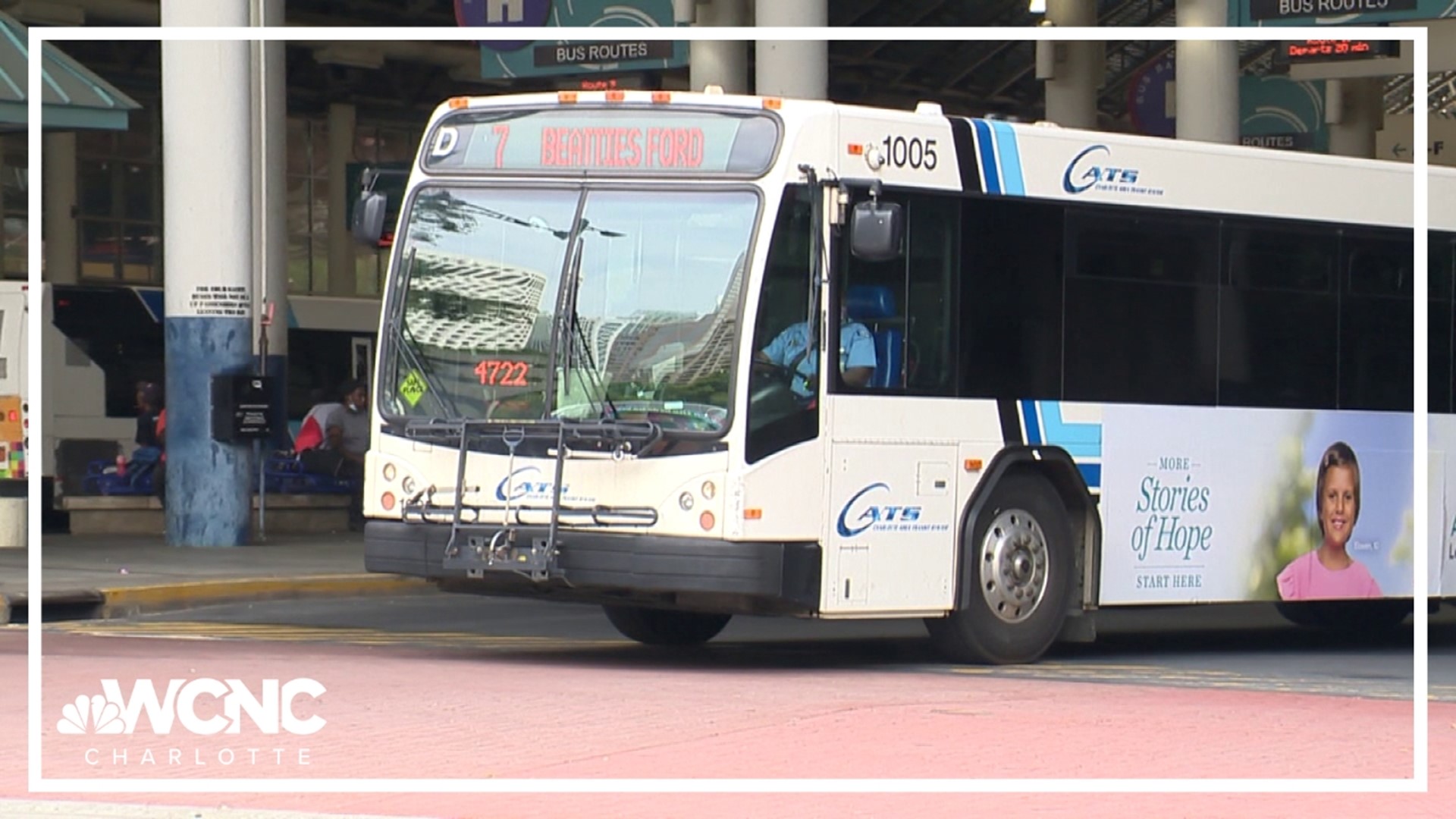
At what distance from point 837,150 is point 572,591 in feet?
8.46

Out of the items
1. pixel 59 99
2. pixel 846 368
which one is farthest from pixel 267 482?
pixel 846 368

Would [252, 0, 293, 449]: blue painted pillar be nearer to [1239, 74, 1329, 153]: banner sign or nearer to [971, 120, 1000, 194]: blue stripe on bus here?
[1239, 74, 1329, 153]: banner sign

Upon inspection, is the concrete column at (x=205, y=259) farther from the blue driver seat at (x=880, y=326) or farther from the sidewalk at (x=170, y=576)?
the blue driver seat at (x=880, y=326)

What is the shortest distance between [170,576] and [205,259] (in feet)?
13.7

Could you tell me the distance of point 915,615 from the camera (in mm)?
13680

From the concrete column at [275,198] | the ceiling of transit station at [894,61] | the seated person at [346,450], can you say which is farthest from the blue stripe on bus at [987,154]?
the ceiling of transit station at [894,61]

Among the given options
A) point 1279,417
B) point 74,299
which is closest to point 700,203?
point 1279,417

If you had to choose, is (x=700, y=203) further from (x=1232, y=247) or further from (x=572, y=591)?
(x=1232, y=247)

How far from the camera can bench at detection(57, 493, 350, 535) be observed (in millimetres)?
27250

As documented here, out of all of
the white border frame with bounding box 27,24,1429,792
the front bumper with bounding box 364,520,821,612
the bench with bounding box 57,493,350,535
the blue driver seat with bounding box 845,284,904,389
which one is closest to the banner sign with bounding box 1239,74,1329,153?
the bench with bounding box 57,493,350,535

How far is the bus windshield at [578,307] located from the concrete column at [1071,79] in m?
23.1

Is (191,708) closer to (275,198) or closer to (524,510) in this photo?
(524,510)

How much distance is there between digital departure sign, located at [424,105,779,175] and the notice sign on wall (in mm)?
9532

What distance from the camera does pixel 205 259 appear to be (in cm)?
2297
